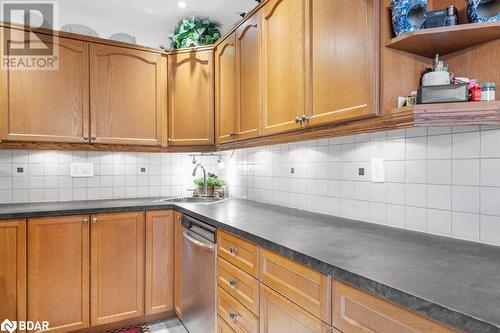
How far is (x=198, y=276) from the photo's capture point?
2023 mm

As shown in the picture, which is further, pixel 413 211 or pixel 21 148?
pixel 21 148

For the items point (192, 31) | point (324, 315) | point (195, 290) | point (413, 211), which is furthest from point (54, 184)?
point (413, 211)

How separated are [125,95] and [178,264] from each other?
1.41 meters

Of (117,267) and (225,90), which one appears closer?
(117,267)

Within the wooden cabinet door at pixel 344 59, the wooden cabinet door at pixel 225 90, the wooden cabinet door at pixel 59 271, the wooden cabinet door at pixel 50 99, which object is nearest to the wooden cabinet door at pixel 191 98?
the wooden cabinet door at pixel 225 90

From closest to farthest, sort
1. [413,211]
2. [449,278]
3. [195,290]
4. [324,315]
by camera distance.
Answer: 1. [449,278]
2. [324,315]
3. [413,211]
4. [195,290]

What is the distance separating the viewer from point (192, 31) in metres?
2.66

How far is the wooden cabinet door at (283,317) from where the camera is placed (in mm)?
1062

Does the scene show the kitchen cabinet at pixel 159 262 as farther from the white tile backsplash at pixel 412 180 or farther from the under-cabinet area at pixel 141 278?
the white tile backsplash at pixel 412 180

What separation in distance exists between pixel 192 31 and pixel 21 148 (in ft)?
5.25

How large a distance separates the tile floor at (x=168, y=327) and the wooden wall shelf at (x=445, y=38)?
2.27 metres

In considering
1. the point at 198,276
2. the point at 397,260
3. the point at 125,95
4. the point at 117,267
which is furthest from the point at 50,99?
the point at 397,260

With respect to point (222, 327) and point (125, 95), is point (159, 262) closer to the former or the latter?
point (222, 327)

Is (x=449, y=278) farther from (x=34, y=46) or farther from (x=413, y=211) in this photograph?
(x=34, y=46)
